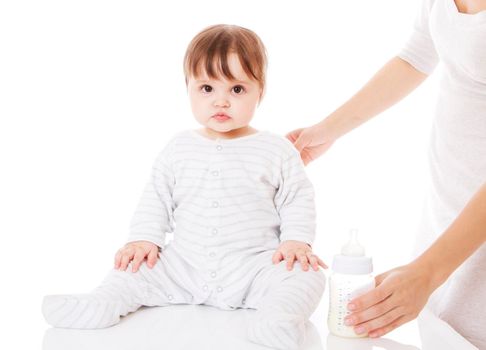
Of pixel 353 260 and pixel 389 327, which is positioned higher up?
pixel 353 260

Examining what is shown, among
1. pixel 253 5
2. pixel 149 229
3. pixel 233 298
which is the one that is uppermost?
pixel 253 5

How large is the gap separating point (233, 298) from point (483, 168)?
19.5 inches

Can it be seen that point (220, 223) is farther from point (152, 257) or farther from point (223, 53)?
point (223, 53)

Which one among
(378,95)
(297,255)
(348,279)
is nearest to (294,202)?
(297,255)

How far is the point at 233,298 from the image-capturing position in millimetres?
1299

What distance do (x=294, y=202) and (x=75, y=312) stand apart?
427 mm

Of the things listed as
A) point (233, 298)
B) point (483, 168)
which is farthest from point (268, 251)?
point (483, 168)

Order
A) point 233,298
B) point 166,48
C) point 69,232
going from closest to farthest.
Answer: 1. point 233,298
2. point 69,232
3. point 166,48

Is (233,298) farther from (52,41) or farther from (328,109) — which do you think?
(52,41)

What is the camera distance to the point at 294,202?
1343 mm

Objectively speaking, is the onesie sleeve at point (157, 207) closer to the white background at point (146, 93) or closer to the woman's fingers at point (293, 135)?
the woman's fingers at point (293, 135)

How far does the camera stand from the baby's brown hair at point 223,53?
4.27 feet

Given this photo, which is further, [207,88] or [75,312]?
[207,88]

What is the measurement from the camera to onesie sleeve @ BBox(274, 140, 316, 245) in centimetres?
132
